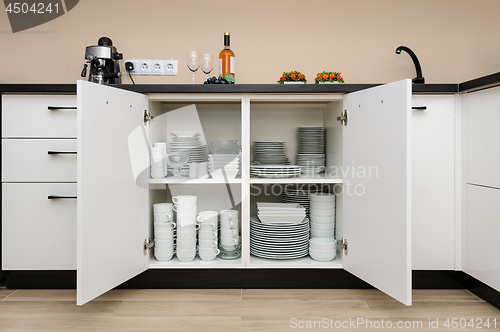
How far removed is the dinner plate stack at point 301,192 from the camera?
191 cm

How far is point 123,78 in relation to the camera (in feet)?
6.82

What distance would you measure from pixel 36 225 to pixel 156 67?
41.1 inches

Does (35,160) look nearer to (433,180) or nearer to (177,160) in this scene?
(177,160)

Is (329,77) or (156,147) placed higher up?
(329,77)

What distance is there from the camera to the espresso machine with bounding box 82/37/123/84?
174 centimetres

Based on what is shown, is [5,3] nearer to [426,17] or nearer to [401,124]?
[401,124]

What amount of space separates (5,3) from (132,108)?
1.33 meters

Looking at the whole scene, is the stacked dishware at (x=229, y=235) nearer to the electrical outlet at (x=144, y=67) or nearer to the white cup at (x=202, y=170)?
the white cup at (x=202, y=170)

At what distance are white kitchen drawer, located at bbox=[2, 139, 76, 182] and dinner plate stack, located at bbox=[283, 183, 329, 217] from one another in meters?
1.07

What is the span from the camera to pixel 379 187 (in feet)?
4.45

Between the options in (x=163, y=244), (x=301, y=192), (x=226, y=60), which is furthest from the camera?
(x=301, y=192)

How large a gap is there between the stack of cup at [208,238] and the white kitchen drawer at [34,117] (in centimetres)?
72

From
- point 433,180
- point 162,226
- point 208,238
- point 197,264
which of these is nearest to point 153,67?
point 162,226

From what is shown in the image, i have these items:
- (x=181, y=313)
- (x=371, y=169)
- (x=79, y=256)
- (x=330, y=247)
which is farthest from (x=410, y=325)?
(x=79, y=256)
